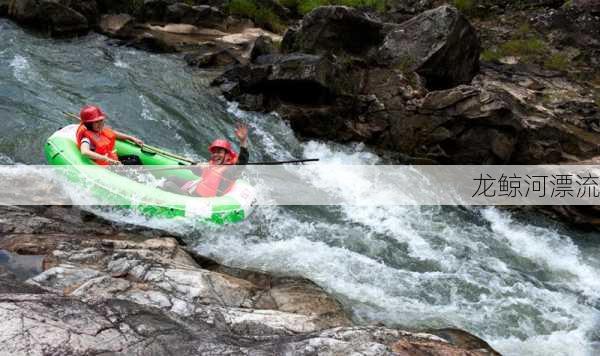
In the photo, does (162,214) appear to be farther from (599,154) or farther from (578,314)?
(599,154)

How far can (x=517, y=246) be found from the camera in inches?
299

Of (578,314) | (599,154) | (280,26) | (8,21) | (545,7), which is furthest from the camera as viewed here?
(280,26)

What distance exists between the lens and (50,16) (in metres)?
Result: 13.7

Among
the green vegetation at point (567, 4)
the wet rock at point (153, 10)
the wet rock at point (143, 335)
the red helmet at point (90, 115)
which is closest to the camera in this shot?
the wet rock at point (143, 335)

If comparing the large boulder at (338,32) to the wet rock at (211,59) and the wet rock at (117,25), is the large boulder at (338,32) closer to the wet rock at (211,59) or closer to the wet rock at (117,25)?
the wet rock at (211,59)

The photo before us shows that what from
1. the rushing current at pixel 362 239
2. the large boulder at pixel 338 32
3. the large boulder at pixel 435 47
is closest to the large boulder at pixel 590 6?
the large boulder at pixel 435 47

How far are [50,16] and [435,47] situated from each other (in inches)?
393

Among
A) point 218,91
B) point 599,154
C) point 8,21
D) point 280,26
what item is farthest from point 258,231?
point 280,26

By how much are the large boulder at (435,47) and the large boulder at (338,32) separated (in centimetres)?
79

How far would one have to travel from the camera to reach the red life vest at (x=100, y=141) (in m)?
6.87

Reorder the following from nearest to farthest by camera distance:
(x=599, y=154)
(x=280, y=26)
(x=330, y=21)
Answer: (x=599, y=154) < (x=330, y=21) < (x=280, y=26)

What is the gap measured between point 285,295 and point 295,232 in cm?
191

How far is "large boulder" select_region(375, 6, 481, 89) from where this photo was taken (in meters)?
10.1

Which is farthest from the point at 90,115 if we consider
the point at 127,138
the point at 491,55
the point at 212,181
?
the point at 491,55
